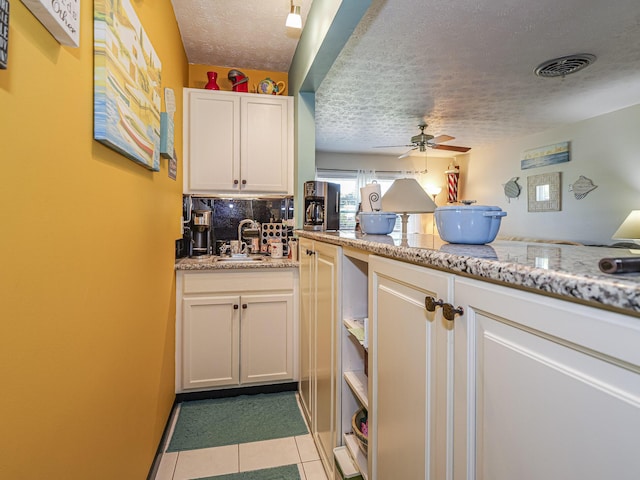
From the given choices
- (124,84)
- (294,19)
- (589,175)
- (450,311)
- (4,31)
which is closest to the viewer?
(4,31)

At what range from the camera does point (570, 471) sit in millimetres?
441

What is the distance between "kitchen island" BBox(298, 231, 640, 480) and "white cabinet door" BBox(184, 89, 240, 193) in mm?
1807

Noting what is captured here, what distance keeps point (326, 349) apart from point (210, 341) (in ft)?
3.61

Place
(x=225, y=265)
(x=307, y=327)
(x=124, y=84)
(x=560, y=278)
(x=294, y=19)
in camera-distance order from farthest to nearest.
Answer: (x=225, y=265) < (x=307, y=327) < (x=294, y=19) < (x=124, y=84) < (x=560, y=278)

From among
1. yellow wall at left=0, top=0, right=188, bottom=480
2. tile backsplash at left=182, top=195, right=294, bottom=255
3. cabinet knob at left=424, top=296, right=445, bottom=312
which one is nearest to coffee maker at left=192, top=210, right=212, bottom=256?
tile backsplash at left=182, top=195, right=294, bottom=255

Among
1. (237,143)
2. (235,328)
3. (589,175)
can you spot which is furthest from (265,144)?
(589,175)

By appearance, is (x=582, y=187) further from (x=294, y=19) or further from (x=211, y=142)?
(x=211, y=142)

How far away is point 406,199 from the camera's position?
209cm

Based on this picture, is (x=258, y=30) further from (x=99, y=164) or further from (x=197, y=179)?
(x=99, y=164)

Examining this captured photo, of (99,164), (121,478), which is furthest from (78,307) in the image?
(121,478)

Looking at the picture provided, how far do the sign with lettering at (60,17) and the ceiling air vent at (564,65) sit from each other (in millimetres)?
3288

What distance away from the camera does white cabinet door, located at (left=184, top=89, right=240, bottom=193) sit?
2576 mm

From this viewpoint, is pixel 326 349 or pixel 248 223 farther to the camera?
pixel 248 223

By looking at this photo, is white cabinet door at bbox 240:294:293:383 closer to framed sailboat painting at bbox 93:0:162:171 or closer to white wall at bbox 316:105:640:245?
framed sailboat painting at bbox 93:0:162:171
